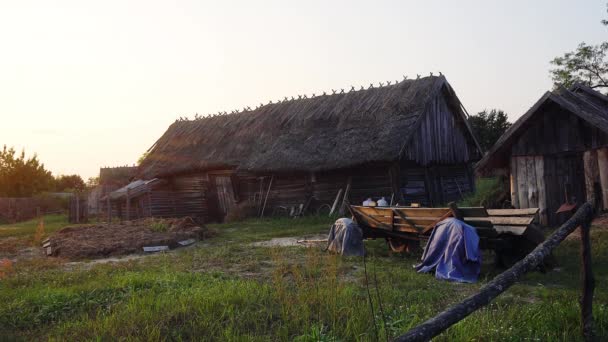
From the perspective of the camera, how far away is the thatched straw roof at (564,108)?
1032 cm

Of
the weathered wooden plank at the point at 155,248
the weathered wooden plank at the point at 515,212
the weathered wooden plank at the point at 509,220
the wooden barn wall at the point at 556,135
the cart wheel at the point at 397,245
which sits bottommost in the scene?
the weathered wooden plank at the point at 155,248

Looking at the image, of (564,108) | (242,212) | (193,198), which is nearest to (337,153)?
(242,212)

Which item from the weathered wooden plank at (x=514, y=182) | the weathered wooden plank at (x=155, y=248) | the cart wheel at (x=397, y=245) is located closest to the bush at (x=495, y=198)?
the weathered wooden plank at (x=514, y=182)

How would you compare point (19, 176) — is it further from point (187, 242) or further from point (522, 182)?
point (522, 182)

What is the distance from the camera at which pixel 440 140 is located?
1964 cm

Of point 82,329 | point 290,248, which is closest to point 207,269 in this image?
point 290,248

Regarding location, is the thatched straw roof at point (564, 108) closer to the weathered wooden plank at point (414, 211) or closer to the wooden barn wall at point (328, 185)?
the weathered wooden plank at point (414, 211)

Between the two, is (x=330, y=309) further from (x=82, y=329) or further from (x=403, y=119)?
(x=403, y=119)

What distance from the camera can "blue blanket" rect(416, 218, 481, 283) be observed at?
6773mm

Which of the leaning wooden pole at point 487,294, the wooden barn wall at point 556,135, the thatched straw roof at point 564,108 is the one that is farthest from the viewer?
the wooden barn wall at point 556,135

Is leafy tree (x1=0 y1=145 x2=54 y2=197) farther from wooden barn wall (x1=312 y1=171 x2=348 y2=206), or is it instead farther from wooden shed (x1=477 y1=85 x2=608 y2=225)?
wooden shed (x1=477 y1=85 x2=608 y2=225)

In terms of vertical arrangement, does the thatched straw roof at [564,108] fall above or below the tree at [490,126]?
below

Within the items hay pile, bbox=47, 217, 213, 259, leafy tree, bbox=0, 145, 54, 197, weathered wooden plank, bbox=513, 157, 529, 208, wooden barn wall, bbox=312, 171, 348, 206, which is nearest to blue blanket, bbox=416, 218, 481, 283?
weathered wooden plank, bbox=513, 157, 529, 208

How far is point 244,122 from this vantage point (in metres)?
24.0
